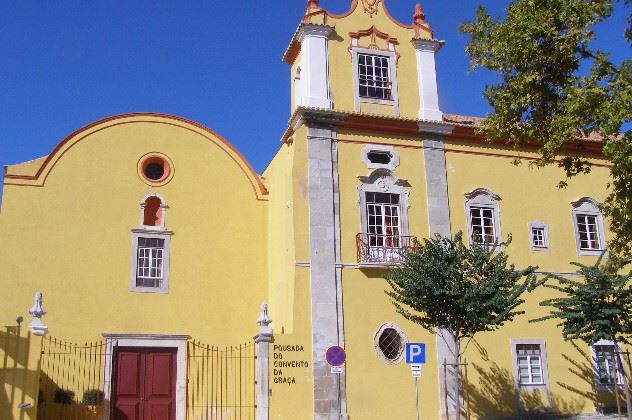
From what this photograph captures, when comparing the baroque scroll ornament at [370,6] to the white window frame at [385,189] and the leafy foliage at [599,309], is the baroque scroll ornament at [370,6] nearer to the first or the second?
the white window frame at [385,189]

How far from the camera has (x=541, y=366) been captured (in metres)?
19.7

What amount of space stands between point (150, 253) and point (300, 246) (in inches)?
167

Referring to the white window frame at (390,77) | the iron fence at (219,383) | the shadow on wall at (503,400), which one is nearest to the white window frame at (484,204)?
the white window frame at (390,77)

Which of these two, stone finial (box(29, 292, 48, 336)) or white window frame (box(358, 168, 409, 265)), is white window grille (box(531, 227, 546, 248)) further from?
stone finial (box(29, 292, 48, 336))

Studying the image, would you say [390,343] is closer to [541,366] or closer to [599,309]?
[541,366]

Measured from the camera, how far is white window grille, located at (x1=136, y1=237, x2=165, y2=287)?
19.8 metres

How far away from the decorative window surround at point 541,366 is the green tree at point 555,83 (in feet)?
15.9

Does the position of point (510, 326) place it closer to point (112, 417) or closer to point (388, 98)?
point (388, 98)

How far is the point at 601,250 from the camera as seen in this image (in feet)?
70.0

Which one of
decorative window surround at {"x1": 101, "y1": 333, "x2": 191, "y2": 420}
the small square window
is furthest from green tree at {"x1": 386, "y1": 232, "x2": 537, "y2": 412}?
decorative window surround at {"x1": 101, "y1": 333, "x2": 191, "y2": 420}

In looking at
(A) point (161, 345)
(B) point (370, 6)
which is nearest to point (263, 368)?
(A) point (161, 345)

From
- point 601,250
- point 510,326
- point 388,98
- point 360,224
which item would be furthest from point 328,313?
point 601,250

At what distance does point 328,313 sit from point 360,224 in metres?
2.48

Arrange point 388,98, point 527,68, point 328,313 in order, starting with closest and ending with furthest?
point 527,68
point 328,313
point 388,98
